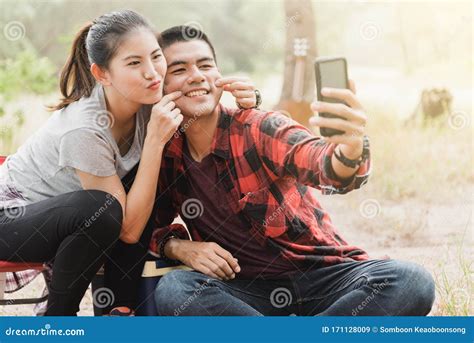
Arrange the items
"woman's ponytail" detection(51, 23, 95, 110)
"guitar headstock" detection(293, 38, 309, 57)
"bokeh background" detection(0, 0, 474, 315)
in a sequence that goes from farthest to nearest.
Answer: "guitar headstock" detection(293, 38, 309, 57) → "bokeh background" detection(0, 0, 474, 315) → "woman's ponytail" detection(51, 23, 95, 110)

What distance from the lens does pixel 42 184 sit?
6.33 ft

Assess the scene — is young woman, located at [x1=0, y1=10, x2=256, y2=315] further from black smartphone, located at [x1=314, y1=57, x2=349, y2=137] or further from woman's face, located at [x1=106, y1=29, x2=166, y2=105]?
black smartphone, located at [x1=314, y1=57, x2=349, y2=137]

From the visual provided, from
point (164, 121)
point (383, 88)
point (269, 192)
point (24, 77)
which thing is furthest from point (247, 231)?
point (383, 88)

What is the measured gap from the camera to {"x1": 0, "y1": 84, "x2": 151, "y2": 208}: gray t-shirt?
1.82 metres

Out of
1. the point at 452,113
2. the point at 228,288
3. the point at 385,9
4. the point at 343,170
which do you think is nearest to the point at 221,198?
the point at 228,288

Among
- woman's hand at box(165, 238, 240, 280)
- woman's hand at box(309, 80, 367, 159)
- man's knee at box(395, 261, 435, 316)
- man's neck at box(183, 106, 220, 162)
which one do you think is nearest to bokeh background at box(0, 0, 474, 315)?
man's knee at box(395, 261, 435, 316)

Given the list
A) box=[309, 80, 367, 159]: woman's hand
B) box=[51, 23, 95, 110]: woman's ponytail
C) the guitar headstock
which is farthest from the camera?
the guitar headstock

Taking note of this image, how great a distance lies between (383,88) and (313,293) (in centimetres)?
362

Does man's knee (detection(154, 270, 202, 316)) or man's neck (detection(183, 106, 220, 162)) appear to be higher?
man's neck (detection(183, 106, 220, 162))

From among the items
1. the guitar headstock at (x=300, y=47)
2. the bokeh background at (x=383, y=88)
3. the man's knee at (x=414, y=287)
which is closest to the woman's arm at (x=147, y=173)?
the man's knee at (x=414, y=287)

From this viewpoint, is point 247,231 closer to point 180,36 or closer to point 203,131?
point 203,131

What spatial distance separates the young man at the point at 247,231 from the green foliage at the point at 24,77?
2.83m

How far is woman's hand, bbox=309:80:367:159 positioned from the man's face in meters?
0.50
